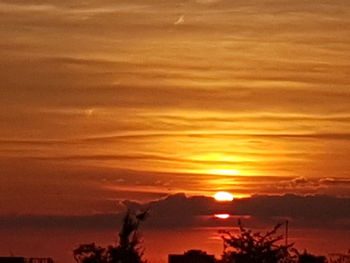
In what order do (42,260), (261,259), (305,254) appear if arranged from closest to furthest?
(261,259), (305,254), (42,260)

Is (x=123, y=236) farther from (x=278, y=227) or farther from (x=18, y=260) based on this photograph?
(x=18, y=260)

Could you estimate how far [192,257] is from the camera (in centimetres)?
7681

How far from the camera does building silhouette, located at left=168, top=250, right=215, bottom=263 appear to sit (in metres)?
75.2

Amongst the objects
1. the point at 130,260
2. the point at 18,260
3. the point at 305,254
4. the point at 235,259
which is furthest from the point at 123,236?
the point at 18,260

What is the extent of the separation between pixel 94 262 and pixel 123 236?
6.68 feet

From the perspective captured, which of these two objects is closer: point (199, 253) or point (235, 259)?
point (235, 259)

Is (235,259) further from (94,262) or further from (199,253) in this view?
(199,253)

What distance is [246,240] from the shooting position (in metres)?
52.5

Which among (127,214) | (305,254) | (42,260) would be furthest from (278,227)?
(42,260)

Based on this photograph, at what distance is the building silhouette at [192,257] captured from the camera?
247 ft

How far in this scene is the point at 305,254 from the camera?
6266cm

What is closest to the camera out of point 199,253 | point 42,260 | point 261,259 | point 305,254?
point 261,259

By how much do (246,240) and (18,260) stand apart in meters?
24.3

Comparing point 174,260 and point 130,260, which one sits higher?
point 174,260
